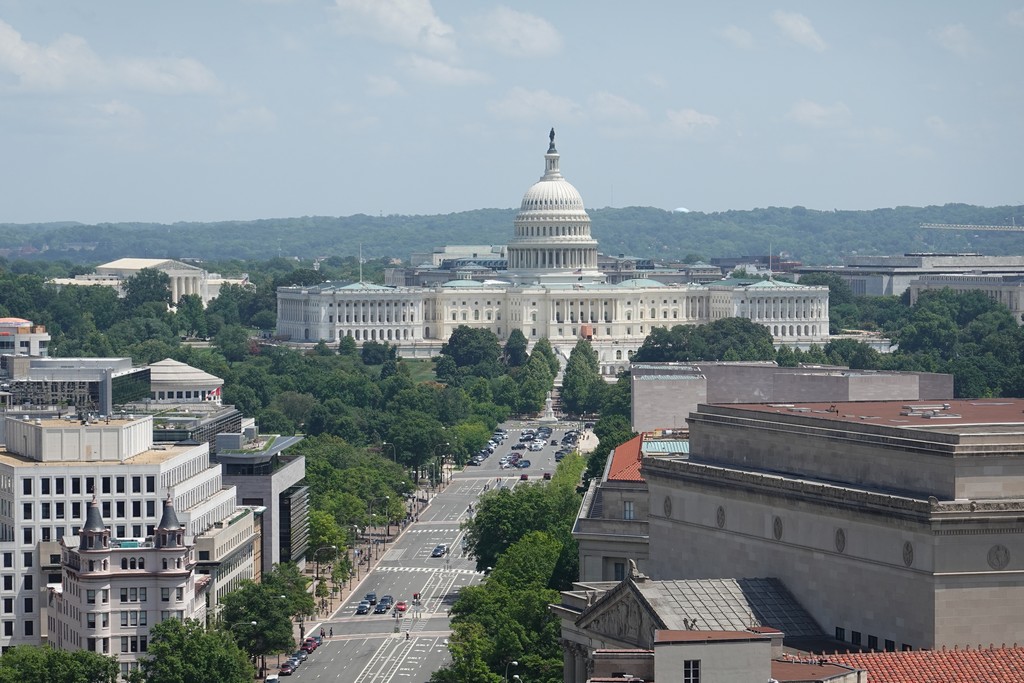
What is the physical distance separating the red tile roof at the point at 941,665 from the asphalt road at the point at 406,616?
4640 centimetres

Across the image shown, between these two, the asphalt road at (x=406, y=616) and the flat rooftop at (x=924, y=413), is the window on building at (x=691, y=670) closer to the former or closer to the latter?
the flat rooftop at (x=924, y=413)

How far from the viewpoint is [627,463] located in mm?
94625

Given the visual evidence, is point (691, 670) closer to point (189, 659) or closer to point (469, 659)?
point (469, 659)

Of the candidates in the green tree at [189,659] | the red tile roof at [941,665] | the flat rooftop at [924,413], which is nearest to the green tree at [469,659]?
the green tree at [189,659]

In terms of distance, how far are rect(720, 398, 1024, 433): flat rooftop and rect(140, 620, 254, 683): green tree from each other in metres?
22.8

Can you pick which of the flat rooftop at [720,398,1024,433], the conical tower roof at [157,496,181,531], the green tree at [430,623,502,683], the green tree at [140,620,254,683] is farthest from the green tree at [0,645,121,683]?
the flat rooftop at [720,398,1024,433]

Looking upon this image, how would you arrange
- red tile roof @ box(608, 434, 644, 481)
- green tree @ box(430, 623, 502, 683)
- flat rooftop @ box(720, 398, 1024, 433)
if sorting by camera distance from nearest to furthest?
flat rooftop @ box(720, 398, 1024, 433)
green tree @ box(430, 623, 502, 683)
red tile roof @ box(608, 434, 644, 481)

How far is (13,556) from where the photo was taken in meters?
108

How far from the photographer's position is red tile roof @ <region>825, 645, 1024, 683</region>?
5928 cm

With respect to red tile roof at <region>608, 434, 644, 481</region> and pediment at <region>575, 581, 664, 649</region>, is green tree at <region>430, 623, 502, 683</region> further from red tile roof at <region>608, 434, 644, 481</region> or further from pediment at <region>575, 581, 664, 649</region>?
pediment at <region>575, 581, 664, 649</region>

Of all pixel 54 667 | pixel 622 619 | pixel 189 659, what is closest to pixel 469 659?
pixel 189 659

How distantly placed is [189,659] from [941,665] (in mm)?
39548

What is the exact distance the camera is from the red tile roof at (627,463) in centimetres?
9000

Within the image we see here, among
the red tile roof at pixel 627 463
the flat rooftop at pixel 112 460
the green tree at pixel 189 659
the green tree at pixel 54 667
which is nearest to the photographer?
the red tile roof at pixel 627 463
